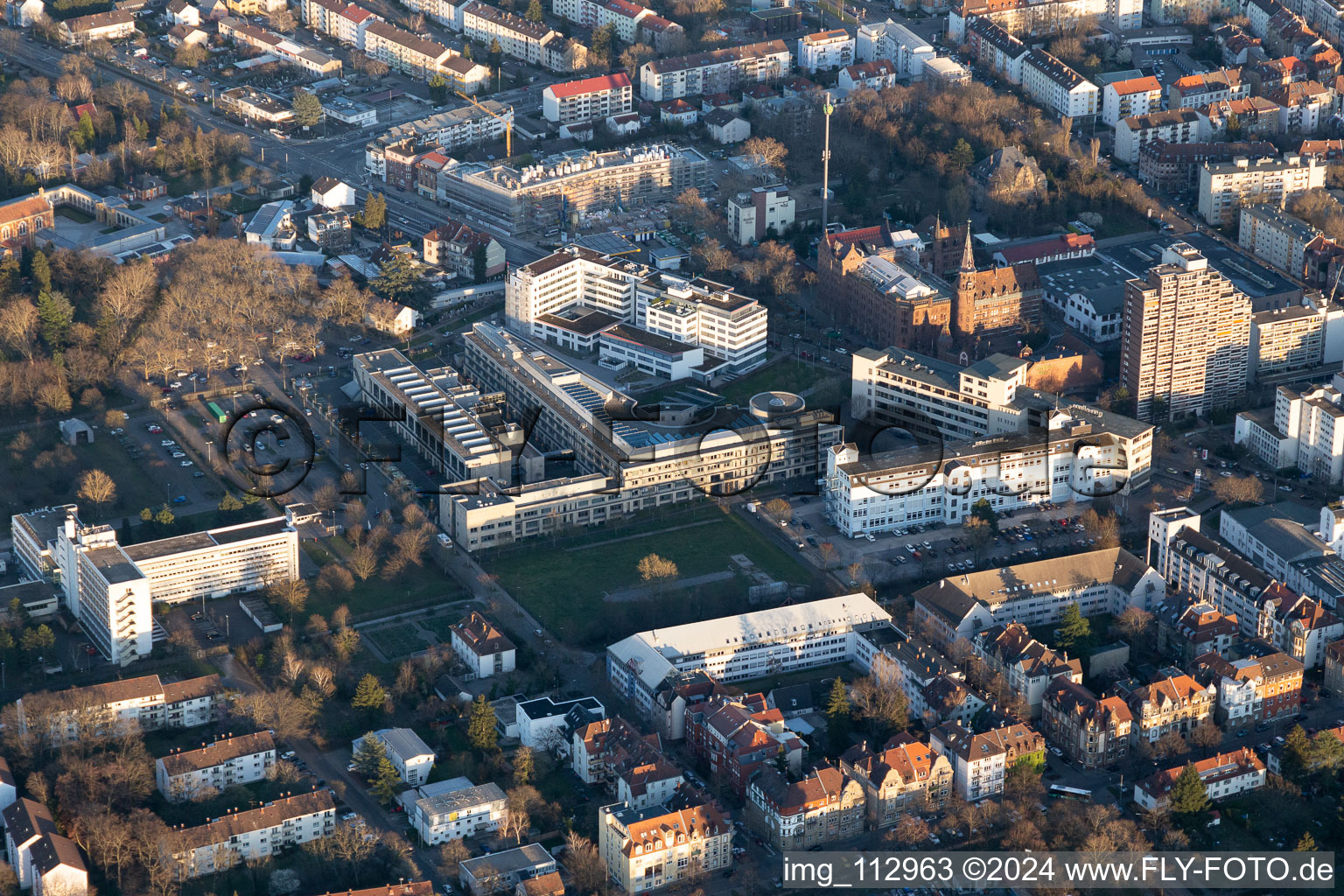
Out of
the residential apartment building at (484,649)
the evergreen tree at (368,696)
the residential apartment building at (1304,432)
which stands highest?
the evergreen tree at (368,696)

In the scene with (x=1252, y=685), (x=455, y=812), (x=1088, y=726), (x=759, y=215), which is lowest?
(x=1252, y=685)

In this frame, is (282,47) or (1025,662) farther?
(282,47)

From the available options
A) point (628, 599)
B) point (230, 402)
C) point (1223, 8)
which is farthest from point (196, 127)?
point (1223, 8)

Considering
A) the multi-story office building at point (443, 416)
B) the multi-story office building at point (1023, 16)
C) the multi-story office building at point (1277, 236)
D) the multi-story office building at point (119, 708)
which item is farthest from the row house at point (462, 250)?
the multi-story office building at point (1023, 16)

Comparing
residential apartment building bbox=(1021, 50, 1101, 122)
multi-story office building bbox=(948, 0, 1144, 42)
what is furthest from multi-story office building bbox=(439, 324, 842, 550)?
multi-story office building bbox=(948, 0, 1144, 42)

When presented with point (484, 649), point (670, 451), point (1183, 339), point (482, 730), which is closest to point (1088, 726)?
point (482, 730)

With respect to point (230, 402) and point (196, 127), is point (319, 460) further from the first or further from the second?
point (196, 127)

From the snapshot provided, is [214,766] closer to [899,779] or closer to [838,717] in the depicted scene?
[838,717]

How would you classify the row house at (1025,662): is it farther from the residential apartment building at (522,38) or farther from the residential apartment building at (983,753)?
the residential apartment building at (522,38)
